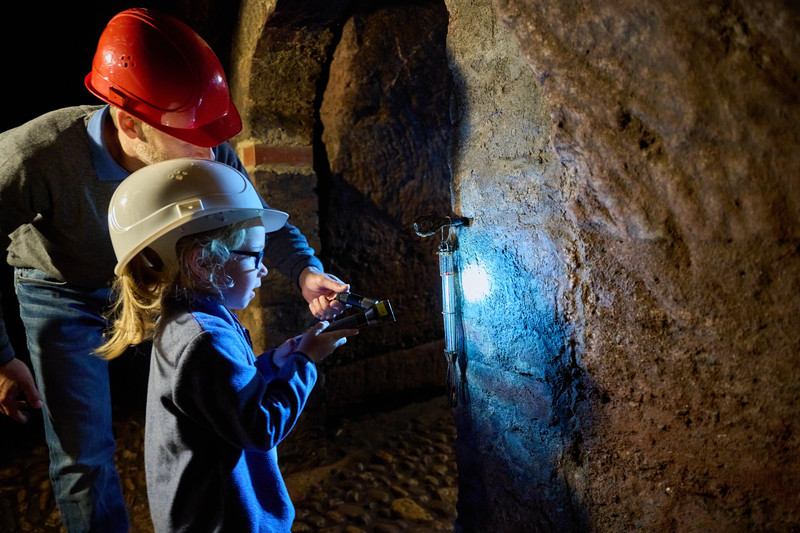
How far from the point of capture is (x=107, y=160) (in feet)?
5.53

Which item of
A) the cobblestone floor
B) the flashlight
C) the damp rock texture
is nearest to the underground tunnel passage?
the damp rock texture

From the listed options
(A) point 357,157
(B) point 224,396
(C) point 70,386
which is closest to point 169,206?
(B) point 224,396

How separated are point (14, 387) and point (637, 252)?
1962 millimetres

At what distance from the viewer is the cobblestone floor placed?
2523 millimetres

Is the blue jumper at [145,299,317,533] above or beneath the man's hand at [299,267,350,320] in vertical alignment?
beneath

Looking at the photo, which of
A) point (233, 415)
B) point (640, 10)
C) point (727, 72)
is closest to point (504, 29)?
point (640, 10)

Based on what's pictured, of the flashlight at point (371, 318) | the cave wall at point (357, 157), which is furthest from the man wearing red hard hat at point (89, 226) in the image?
the cave wall at point (357, 157)

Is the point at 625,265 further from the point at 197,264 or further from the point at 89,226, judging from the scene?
the point at 89,226

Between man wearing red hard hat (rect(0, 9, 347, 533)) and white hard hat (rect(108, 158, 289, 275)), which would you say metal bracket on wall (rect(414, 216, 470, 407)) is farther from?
white hard hat (rect(108, 158, 289, 275))

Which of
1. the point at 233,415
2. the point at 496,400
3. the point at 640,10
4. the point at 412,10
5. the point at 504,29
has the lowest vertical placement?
the point at 496,400

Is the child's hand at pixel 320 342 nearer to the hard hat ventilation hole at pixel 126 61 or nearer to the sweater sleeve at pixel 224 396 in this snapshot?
the sweater sleeve at pixel 224 396

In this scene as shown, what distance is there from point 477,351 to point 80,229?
4.47ft

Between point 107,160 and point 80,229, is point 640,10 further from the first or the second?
point 80,229

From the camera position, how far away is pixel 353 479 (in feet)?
9.61
